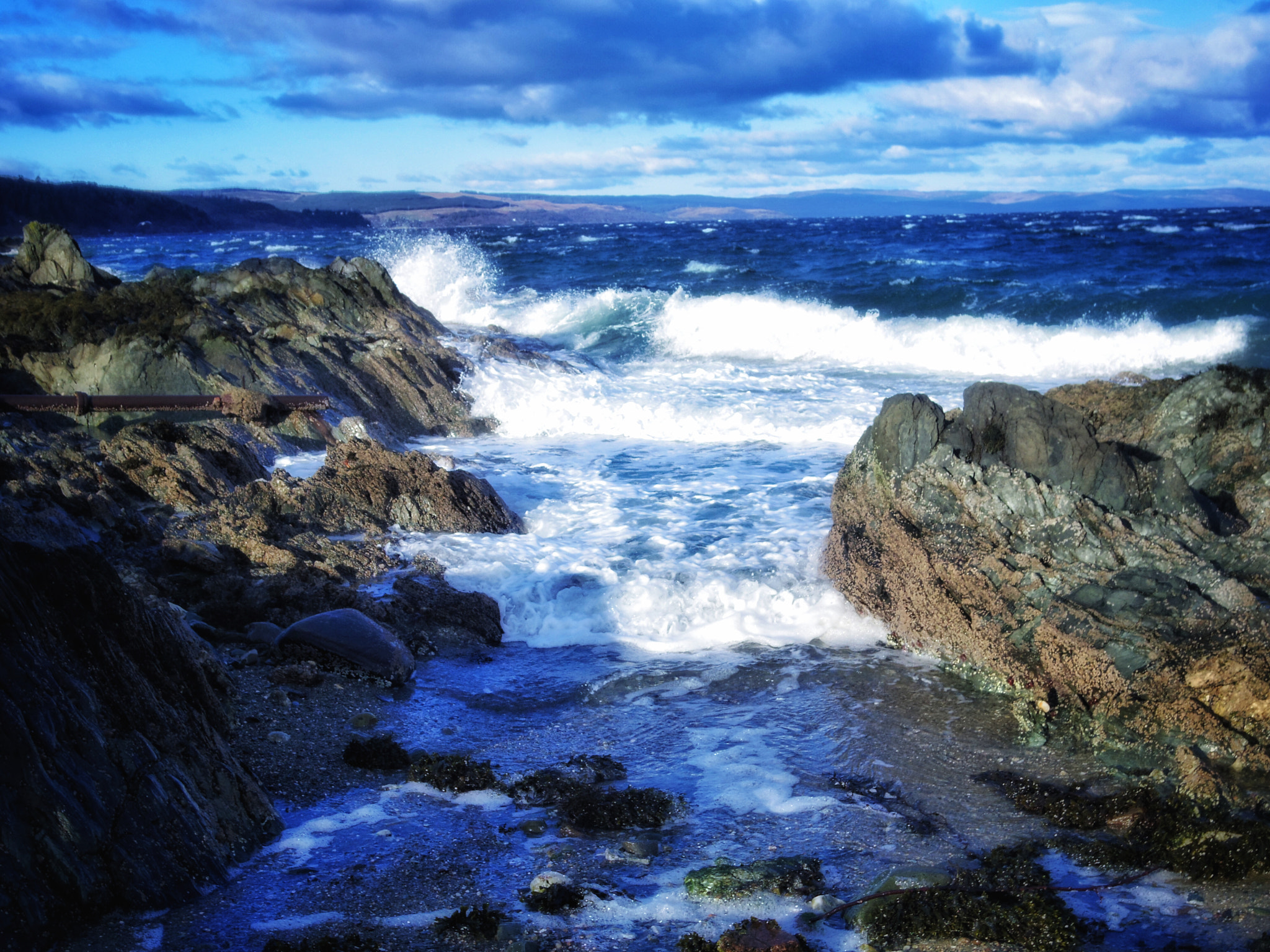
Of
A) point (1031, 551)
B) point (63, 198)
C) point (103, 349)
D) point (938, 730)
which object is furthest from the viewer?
point (63, 198)

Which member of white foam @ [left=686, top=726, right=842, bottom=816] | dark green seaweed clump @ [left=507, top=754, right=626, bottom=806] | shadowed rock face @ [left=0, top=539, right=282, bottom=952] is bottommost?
white foam @ [left=686, top=726, right=842, bottom=816]

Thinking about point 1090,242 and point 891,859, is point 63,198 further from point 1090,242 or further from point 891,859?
point 891,859

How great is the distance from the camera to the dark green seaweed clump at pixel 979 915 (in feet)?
11.6

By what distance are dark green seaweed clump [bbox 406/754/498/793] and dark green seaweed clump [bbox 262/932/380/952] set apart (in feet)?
4.20

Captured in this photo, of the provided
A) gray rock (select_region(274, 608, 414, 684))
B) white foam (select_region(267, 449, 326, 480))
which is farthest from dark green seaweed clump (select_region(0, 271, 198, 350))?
gray rock (select_region(274, 608, 414, 684))

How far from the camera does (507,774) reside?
489cm

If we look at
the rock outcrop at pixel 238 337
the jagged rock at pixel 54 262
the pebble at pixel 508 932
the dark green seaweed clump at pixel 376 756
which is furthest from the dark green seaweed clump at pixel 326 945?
the jagged rock at pixel 54 262

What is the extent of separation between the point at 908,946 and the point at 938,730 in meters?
2.10

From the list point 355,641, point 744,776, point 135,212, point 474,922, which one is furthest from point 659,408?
point 135,212

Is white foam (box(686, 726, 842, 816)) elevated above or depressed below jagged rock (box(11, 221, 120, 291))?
below

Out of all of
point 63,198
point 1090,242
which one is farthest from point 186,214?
point 1090,242

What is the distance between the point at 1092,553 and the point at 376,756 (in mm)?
4780

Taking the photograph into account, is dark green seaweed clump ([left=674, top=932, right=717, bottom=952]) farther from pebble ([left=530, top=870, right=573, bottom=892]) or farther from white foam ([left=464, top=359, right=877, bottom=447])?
white foam ([left=464, top=359, right=877, bottom=447])

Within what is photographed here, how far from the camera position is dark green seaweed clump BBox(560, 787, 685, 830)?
14.4 ft
